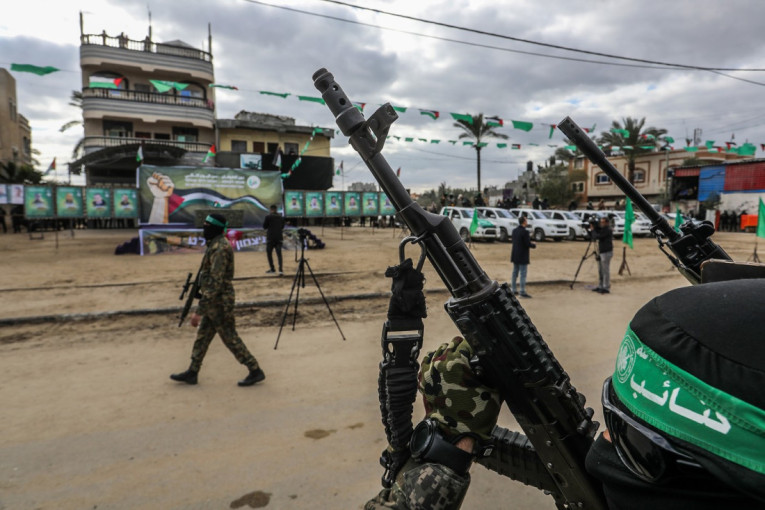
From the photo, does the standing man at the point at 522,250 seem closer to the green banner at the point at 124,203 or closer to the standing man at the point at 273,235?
the standing man at the point at 273,235

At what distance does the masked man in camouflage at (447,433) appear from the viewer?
1347 mm

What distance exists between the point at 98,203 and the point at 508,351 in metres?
22.2

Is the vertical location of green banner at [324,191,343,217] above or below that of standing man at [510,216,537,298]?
above

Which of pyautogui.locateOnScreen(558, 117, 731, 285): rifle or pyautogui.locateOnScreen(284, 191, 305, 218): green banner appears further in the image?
pyautogui.locateOnScreen(284, 191, 305, 218): green banner

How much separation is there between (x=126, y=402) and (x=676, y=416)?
14.4 ft

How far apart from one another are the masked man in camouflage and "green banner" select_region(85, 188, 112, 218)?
844 inches

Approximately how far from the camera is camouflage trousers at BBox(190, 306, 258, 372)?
430cm

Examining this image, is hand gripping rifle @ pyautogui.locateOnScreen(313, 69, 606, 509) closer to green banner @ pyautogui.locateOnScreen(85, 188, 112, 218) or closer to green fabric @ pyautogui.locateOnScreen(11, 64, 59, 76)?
green fabric @ pyautogui.locateOnScreen(11, 64, 59, 76)

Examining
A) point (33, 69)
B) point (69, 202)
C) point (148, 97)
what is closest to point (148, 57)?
point (148, 97)

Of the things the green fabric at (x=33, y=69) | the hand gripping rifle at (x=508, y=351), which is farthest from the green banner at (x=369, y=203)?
the hand gripping rifle at (x=508, y=351)

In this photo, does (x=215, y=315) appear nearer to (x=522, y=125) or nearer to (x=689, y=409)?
(x=689, y=409)

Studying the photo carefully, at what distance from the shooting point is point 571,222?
20.5 meters

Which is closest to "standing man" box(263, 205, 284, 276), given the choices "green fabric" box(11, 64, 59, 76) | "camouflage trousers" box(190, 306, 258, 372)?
"green fabric" box(11, 64, 59, 76)

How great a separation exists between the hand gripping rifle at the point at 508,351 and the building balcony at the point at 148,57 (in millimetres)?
30910
